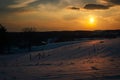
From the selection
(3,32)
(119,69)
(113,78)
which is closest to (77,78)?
(113,78)

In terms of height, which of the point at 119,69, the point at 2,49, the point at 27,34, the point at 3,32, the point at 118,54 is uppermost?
the point at 119,69

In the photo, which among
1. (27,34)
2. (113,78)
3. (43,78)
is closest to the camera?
(113,78)

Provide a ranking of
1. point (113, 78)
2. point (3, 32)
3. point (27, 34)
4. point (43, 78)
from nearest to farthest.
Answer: point (113, 78)
point (43, 78)
point (3, 32)
point (27, 34)

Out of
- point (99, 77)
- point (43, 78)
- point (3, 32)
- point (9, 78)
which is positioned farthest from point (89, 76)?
point (3, 32)

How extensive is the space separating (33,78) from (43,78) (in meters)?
0.59

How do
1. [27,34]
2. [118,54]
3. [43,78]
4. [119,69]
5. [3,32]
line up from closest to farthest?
1. [43,78]
2. [119,69]
3. [118,54]
4. [3,32]
5. [27,34]

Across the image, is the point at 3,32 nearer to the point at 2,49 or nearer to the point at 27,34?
the point at 2,49

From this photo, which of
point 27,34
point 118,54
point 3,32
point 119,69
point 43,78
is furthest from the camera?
point 27,34

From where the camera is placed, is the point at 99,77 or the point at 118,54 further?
the point at 118,54

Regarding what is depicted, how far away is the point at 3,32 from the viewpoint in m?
56.3

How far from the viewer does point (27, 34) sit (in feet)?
317

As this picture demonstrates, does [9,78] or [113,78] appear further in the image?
[9,78]

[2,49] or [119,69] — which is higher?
[119,69]

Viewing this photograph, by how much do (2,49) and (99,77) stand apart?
4795 centimetres
